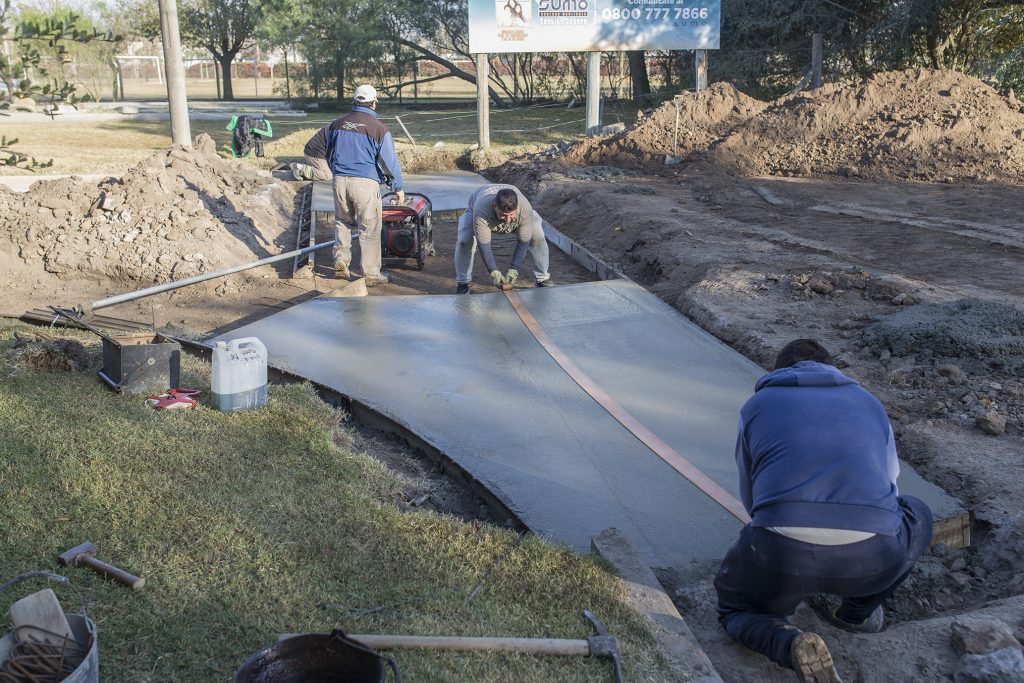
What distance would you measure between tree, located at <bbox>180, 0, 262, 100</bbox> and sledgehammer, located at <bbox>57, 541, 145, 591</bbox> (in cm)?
4169

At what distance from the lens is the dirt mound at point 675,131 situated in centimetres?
1794

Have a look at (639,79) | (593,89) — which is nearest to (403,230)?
(593,89)

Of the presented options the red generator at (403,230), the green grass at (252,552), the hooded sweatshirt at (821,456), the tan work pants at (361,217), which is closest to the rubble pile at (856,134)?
the red generator at (403,230)

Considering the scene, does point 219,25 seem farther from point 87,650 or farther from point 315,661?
point 315,661

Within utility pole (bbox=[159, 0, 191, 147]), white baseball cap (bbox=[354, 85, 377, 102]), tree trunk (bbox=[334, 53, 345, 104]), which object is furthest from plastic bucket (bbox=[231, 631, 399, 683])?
tree trunk (bbox=[334, 53, 345, 104])

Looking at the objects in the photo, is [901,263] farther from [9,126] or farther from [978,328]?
[9,126]

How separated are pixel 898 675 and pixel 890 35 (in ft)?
69.8

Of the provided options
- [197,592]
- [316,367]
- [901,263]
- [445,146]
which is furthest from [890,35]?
[197,592]

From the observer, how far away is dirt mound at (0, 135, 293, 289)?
10.1 metres

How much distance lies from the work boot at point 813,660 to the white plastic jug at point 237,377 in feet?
11.9

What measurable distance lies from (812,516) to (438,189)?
13908 millimetres

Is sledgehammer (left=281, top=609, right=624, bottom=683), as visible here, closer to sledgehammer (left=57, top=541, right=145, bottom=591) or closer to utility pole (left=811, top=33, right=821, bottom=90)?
sledgehammer (left=57, top=541, right=145, bottom=591)

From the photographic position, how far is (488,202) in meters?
8.92

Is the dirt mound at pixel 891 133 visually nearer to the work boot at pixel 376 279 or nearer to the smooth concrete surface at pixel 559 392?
the work boot at pixel 376 279
